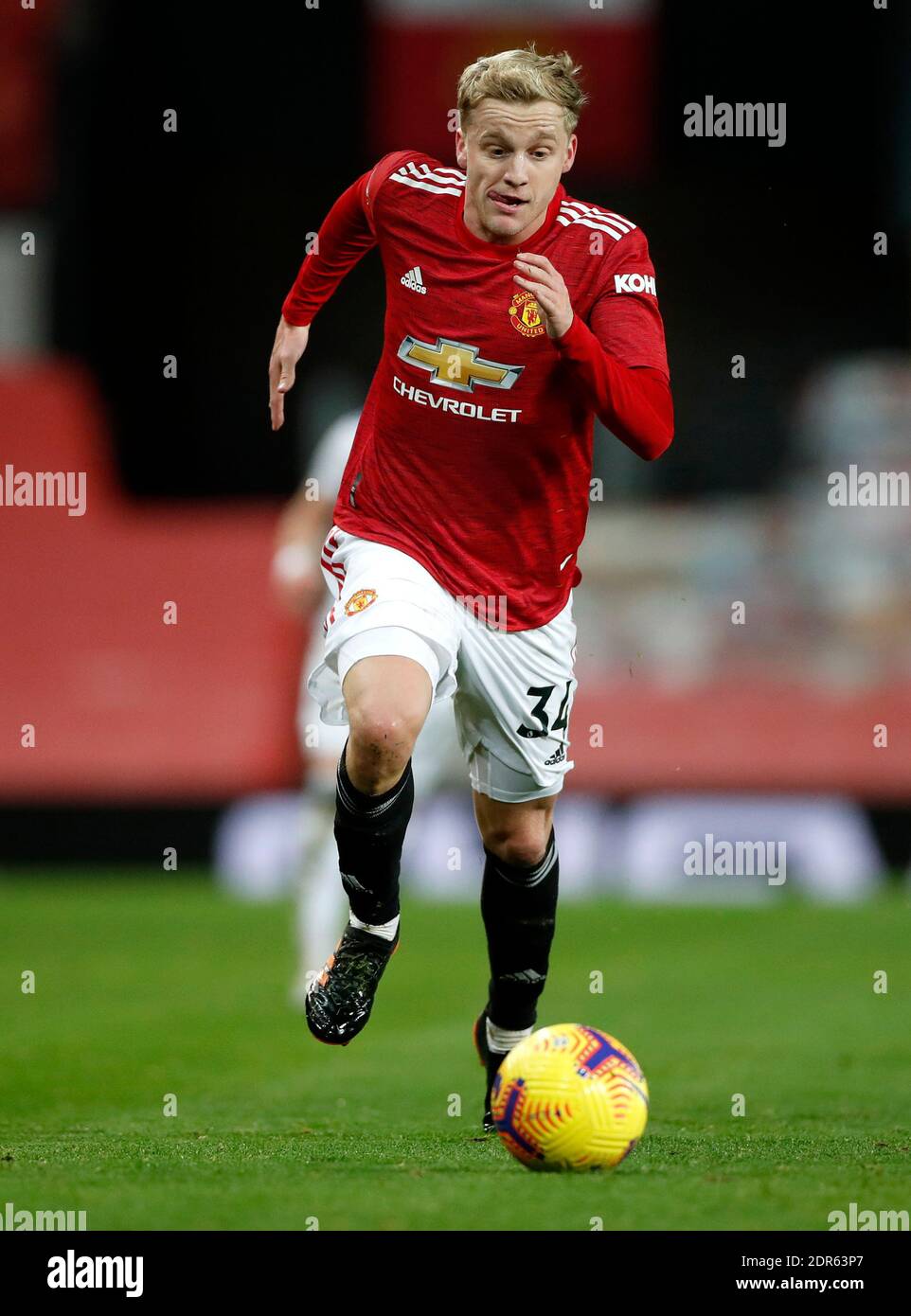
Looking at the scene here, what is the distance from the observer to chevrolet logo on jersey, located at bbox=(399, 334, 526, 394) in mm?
5191

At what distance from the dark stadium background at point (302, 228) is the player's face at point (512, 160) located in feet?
31.2

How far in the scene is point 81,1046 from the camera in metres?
7.84

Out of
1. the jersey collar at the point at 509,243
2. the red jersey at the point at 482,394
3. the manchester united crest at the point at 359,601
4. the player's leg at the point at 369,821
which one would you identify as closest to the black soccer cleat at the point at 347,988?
the player's leg at the point at 369,821

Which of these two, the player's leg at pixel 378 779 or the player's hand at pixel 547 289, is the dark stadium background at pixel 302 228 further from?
the player's hand at pixel 547 289

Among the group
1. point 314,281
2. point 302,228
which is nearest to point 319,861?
point 314,281

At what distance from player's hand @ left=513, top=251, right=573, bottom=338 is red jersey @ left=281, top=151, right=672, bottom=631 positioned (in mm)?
322

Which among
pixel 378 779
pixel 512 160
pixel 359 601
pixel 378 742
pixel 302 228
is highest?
pixel 302 228

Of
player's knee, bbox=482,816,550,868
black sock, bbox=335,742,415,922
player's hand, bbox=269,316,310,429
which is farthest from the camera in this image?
player's hand, bbox=269,316,310,429

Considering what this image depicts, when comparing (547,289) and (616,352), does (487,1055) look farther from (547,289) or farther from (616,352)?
(547,289)

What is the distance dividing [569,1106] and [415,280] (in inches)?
89.1

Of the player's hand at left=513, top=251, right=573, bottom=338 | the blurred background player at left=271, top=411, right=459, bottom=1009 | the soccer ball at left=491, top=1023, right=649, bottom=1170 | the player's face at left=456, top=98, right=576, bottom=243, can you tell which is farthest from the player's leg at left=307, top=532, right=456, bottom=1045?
the blurred background player at left=271, top=411, right=459, bottom=1009

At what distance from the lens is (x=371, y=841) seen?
5.12 meters

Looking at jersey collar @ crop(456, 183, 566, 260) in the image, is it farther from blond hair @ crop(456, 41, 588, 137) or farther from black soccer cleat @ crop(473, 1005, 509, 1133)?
black soccer cleat @ crop(473, 1005, 509, 1133)

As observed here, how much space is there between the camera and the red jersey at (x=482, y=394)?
5.18 metres
